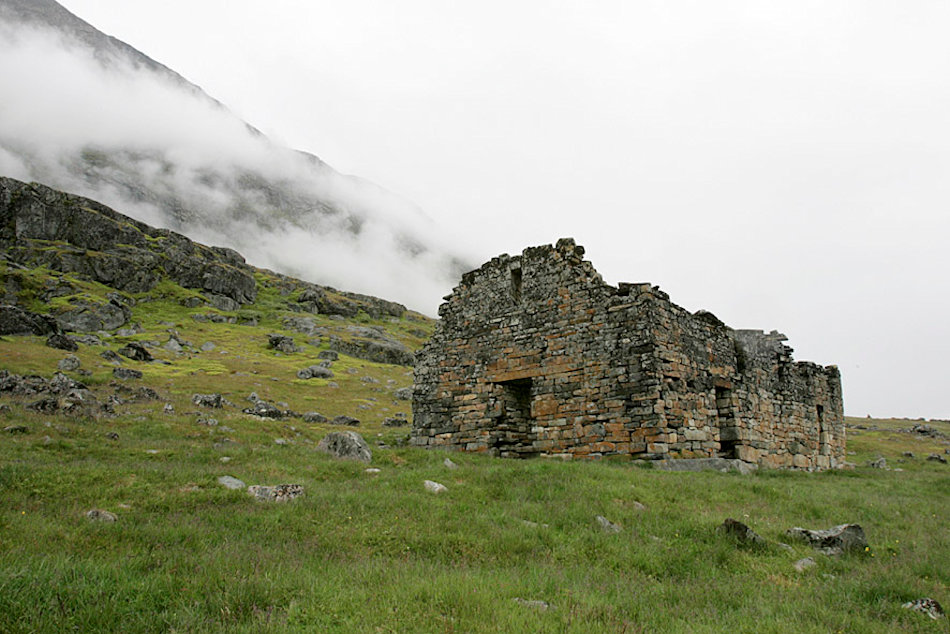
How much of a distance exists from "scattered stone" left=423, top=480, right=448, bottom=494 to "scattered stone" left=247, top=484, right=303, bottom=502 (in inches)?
93.9

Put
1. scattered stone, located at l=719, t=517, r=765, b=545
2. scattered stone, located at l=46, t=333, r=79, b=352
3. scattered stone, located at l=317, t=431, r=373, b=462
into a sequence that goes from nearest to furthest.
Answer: scattered stone, located at l=719, t=517, r=765, b=545 → scattered stone, located at l=317, t=431, r=373, b=462 → scattered stone, located at l=46, t=333, r=79, b=352

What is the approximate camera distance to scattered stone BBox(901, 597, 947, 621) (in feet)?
18.7

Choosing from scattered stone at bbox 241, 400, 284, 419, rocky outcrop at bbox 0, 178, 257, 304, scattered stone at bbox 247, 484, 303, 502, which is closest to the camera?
scattered stone at bbox 247, 484, 303, 502

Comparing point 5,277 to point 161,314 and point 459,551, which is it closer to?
point 161,314

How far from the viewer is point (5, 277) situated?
2539 inches

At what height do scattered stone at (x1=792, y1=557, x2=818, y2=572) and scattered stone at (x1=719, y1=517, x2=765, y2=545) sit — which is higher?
scattered stone at (x1=719, y1=517, x2=765, y2=545)

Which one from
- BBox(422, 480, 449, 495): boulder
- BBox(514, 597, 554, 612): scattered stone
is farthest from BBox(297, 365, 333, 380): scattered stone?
BBox(514, 597, 554, 612): scattered stone

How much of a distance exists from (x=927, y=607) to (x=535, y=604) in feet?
14.0

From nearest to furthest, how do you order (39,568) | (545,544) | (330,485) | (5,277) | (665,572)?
(39,568), (665,572), (545,544), (330,485), (5,277)

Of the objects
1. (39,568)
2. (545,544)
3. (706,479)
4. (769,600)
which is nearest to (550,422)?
(706,479)

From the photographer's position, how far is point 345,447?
14.6m

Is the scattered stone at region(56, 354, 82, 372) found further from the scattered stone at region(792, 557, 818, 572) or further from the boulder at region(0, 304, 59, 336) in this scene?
the scattered stone at region(792, 557, 818, 572)

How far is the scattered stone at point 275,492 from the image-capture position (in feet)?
29.9

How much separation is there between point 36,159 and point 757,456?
24123 cm
